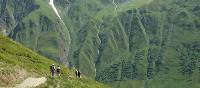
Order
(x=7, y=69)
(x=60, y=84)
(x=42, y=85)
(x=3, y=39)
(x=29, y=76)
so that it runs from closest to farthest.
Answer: (x=42, y=85) < (x=60, y=84) < (x=7, y=69) < (x=29, y=76) < (x=3, y=39)

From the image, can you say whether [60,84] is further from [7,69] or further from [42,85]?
[7,69]

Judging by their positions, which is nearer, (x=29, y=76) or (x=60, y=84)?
(x=60, y=84)

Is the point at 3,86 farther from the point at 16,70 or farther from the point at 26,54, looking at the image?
the point at 26,54

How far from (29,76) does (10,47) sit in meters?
74.5

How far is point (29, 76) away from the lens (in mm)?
91875

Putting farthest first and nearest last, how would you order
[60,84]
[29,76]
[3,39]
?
[3,39], [29,76], [60,84]

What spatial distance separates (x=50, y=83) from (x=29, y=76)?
1725 cm

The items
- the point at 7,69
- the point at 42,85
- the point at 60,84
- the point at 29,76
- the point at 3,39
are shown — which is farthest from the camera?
the point at 3,39

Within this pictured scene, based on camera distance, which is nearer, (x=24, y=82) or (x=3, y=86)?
(x=3, y=86)

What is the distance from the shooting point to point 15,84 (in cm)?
7969

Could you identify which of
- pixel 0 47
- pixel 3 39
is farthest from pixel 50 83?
pixel 3 39

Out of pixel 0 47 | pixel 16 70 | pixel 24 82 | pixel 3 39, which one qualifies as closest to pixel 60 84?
pixel 24 82

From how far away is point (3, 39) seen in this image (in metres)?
180

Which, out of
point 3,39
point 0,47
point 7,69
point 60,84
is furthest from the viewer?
point 3,39
